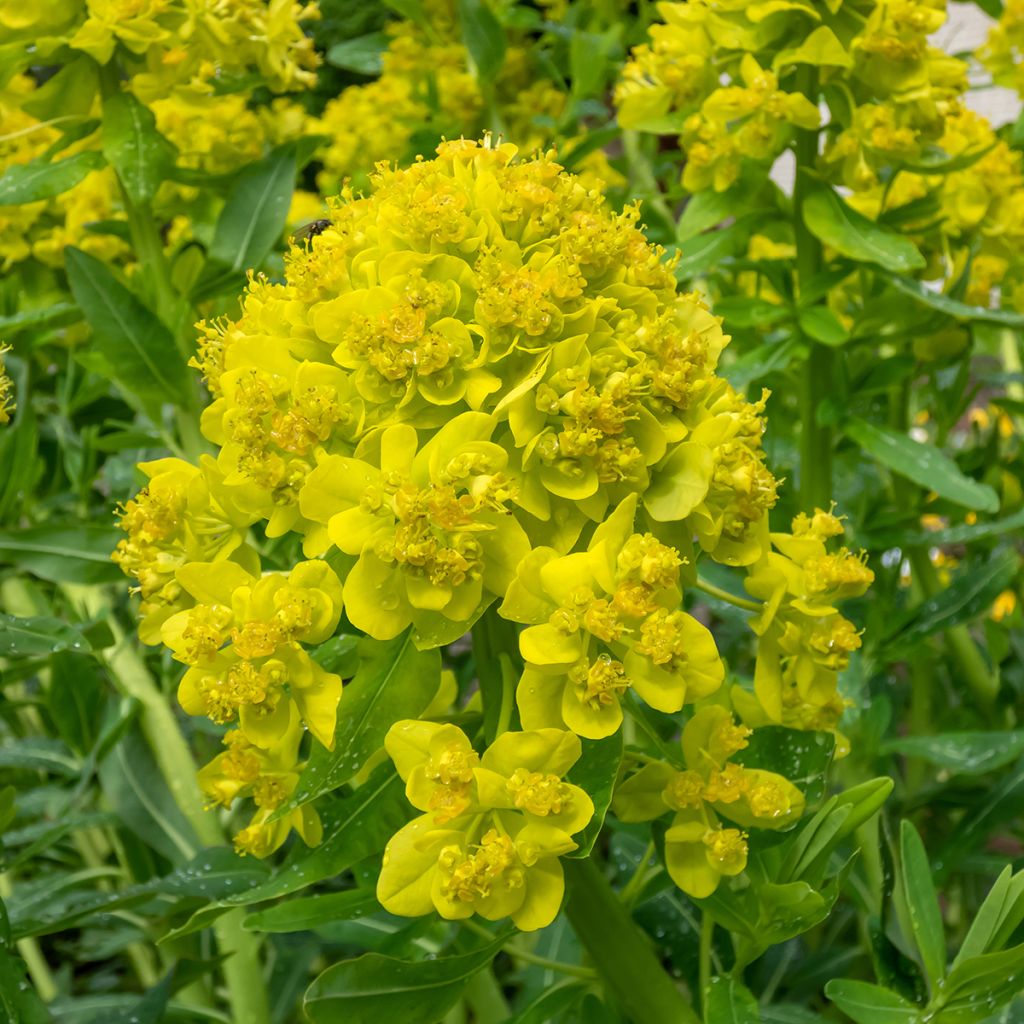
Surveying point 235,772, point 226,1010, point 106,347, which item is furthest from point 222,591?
point 226,1010

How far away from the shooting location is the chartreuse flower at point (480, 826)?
0.64 m

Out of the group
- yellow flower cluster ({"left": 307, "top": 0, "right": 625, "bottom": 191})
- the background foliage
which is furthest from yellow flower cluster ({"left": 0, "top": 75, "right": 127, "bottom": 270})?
yellow flower cluster ({"left": 307, "top": 0, "right": 625, "bottom": 191})

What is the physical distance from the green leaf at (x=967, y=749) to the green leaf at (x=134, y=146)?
99 cm

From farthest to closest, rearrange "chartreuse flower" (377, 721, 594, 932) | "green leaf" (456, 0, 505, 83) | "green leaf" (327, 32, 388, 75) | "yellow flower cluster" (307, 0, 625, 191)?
1. "green leaf" (327, 32, 388, 75)
2. "yellow flower cluster" (307, 0, 625, 191)
3. "green leaf" (456, 0, 505, 83)
4. "chartreuse flower" (377, 721, 594, 932)

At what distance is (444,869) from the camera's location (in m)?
0.65

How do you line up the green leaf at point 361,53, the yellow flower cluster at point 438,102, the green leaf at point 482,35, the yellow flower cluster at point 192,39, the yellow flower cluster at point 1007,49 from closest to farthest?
the yellow flower cluster at point 192,39, the green leaf at point 482,35, the yellow flower cluster at point 1007,49, the yellow flower cluster at point 438,102, the green leaf at point 361,53

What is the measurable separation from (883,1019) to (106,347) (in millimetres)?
851

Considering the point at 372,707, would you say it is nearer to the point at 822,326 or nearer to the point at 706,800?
the point at 706,800

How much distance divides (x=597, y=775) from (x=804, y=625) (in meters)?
0.20

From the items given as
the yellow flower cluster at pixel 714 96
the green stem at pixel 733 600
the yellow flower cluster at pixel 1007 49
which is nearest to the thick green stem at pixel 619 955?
the green stem at pixel 733 600

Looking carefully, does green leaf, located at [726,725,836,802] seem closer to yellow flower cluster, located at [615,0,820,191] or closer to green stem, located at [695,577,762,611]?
green stem, located at [695,577,762,611]

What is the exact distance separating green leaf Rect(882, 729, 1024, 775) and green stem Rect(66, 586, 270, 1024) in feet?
2.47

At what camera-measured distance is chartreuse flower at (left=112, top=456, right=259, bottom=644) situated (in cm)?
73

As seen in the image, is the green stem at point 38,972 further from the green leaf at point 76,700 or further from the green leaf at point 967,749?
the green leaf at point 967,749
